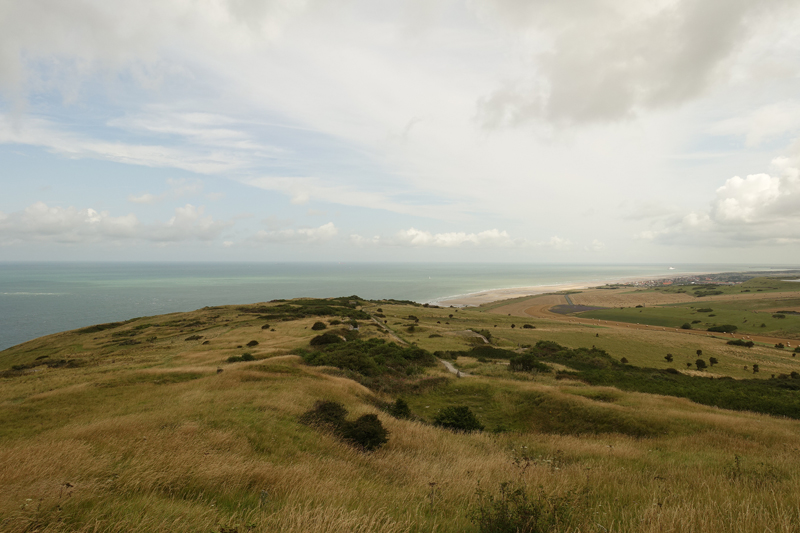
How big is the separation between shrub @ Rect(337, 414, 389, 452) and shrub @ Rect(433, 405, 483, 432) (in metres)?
4.53

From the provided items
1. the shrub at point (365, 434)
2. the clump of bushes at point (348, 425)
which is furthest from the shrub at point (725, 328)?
the shrub at point (365, 434)

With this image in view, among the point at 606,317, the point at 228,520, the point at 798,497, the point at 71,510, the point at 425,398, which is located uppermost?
the point at 71,510

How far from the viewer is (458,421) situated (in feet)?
55.1

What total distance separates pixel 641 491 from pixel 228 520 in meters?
8.44

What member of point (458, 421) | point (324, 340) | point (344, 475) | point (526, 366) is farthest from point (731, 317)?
point (344, 475)

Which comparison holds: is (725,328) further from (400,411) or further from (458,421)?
(400,411)

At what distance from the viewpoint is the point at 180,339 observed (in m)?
51.6

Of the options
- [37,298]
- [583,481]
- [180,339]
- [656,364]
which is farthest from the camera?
[37,298]

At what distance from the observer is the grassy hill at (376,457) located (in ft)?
17.8

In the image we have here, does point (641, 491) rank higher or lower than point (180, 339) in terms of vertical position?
higher

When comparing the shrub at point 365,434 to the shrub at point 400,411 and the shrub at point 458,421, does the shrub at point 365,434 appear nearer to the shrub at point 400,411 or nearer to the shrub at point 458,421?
the shrub at point 400,411

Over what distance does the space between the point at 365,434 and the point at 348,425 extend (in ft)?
3.98

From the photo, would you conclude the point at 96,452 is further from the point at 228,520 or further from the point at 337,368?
the point at 337,368

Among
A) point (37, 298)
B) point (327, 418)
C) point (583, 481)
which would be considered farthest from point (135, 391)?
point (37, 298)
